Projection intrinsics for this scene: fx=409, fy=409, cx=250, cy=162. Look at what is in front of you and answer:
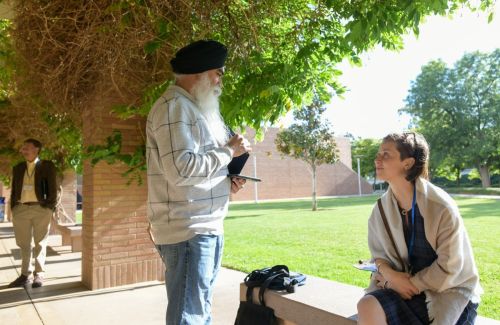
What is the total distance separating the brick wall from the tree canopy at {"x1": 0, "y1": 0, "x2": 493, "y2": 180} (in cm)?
3366

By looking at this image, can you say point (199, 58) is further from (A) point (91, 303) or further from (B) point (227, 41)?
(A) point (91, 303)

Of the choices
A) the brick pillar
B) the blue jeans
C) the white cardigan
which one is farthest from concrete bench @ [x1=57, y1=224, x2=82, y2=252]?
the white cardigan

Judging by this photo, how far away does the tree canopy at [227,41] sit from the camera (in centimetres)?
316

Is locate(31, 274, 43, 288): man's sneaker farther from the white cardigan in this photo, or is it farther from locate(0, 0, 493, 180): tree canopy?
the white cardigan

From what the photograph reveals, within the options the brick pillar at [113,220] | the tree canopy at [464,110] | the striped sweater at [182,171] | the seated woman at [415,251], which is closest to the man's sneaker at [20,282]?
the brick pillar at [113,220]

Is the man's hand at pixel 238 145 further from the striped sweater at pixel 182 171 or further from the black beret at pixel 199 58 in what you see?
the black beret at pixel 199 58

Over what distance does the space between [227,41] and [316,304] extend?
7.48 ft

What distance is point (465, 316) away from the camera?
213 centimetres

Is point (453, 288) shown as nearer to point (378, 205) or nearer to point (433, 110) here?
point (378, 205)

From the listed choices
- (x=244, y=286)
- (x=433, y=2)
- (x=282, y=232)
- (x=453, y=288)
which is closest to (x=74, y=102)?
(x=244, y=286)

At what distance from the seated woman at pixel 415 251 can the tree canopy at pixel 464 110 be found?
39.0m

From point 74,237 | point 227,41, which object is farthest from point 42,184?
point 227,41

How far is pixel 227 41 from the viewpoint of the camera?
11.8 feet

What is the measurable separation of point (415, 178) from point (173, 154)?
4.60 ft
